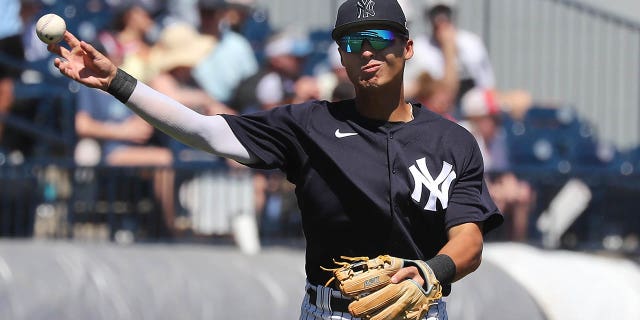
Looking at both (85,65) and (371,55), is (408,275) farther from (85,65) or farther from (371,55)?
(85,65)

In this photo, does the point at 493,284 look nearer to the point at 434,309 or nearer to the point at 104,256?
the point at 104,256

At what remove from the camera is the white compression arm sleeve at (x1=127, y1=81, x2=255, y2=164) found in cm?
375

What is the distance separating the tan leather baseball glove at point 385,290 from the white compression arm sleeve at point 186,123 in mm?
595

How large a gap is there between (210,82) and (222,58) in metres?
0.23

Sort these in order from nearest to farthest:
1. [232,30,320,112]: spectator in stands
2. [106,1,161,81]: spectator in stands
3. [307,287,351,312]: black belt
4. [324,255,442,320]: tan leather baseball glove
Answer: [324,255,442,320]: tan leather baseball glove, [307,287,351,312]: black belt, [232,30,320,112]: spectator in stands, [106,1,161,81]: spectator in stands

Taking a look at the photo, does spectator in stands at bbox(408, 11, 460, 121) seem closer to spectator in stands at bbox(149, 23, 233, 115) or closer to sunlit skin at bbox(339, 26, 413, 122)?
spectator in stands at bbox(149, 23, 233, 115)

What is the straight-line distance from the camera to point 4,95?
905 cm

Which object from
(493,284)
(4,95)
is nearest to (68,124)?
(4,95)

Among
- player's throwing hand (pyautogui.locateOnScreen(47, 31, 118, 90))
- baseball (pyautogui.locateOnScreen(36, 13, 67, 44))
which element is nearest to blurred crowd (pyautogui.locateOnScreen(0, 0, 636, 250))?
player's throwing hand (pyautogui.locateOnScreen(47, 31, 118, 90))

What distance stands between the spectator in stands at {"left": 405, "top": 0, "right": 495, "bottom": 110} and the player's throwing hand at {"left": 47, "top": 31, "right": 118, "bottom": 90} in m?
6.12

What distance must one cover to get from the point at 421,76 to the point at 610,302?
7.99 feet

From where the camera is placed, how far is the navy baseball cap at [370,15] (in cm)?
380

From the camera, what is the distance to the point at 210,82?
31.0 feet

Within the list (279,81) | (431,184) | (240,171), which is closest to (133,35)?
(279,81)
